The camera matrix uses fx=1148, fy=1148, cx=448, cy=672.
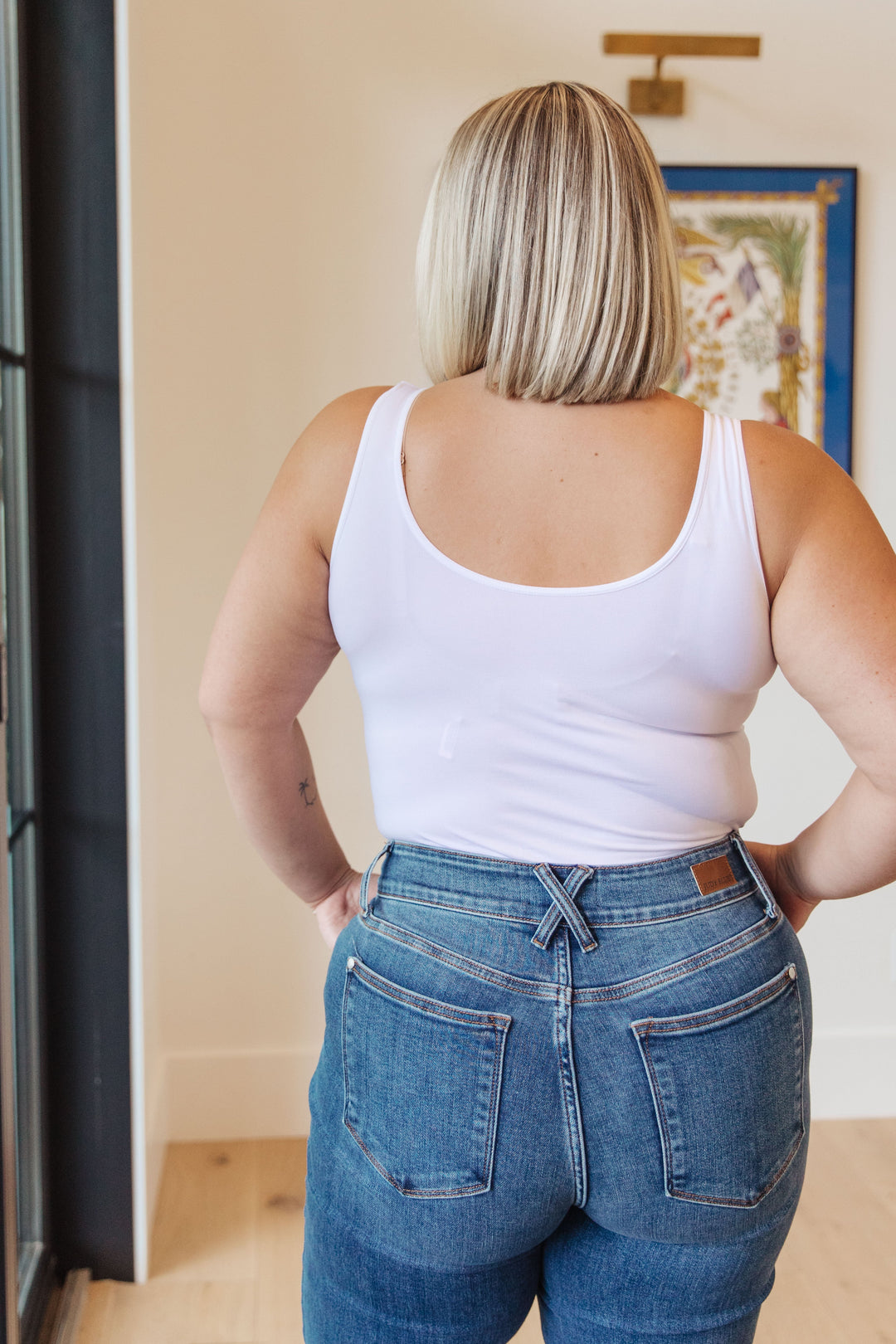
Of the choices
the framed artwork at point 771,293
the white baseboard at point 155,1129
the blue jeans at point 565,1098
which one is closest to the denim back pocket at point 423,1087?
the blue jeans at point 565,1098

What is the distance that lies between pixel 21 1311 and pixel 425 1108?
1.23 m

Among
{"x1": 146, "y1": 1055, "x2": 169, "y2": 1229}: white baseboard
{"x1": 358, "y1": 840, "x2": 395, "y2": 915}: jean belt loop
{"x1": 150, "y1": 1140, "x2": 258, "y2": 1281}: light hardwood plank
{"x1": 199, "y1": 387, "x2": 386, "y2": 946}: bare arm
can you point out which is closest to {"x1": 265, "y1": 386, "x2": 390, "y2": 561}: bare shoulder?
{"x1": 199, "y1": 387, "x2": 386, "y2": 946}: bare arm

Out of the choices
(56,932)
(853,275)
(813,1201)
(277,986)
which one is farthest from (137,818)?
(853,275)

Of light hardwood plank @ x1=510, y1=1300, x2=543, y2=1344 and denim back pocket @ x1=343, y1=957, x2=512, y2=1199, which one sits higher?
denim back pocket @ x1=343, y1=957, x2=512, y2=1199

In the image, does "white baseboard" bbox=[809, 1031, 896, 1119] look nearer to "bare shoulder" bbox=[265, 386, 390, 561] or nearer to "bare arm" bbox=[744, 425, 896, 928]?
"bare arm" bbox=[744, 425, 896, 928]

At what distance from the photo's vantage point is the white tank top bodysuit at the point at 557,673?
75 centimetres

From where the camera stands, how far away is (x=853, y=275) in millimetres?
2266

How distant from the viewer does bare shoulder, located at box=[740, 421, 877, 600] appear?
29.7 inches

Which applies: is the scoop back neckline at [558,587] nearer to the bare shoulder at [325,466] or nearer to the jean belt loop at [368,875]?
the bare shoulder at [325,466]

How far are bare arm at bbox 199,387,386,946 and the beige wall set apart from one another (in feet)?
3.25

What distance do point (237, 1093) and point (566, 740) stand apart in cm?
180

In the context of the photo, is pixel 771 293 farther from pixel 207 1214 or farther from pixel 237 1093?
pixel 207 1214

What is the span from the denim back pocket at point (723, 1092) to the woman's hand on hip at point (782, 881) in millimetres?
239

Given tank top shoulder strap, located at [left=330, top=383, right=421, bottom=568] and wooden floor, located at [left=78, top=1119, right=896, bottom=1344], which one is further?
wooden floor, located at [left=78, top=1119, right=896, bottom=1344]
